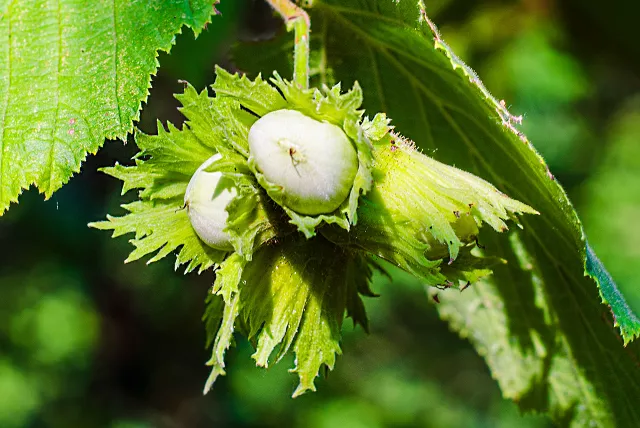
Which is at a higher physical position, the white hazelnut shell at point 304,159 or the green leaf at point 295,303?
the white hazelnut shell at point 304,159

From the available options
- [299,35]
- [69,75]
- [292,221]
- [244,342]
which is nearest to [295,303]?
[292,221]

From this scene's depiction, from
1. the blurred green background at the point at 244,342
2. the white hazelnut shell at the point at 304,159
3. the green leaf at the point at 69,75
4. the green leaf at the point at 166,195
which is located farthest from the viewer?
the blurred green background at the point at 244,342

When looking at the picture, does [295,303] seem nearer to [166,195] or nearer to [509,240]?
[166,195]

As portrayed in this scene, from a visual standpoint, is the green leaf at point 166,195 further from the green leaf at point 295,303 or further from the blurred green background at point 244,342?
the blurred green background at point 244,342

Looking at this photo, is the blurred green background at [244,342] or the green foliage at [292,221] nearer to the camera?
the green foliage at [292,221]

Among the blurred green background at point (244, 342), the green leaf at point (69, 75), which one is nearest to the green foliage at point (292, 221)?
the green leaf at point (69, 75)

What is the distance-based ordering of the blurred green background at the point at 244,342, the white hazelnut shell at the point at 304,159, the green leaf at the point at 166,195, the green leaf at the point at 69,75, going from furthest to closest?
1. the blurred green background at the point at 244,342
2. the green leaf at the point at 69,75
3. the green leaf at the point at 166,195
4. the white hazelnut shell at the point at 304,159
